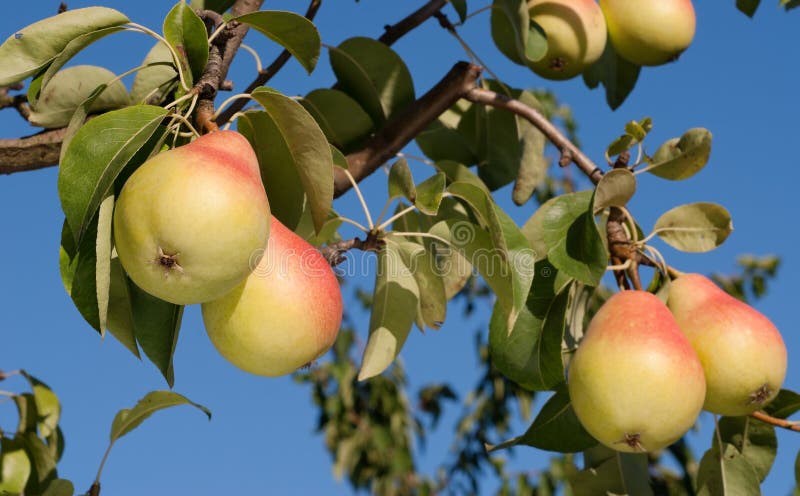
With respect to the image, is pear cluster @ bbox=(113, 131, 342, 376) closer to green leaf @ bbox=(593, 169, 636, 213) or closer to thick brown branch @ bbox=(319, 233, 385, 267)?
thick brown branch @ bbox=(319, 233, 385, 267)

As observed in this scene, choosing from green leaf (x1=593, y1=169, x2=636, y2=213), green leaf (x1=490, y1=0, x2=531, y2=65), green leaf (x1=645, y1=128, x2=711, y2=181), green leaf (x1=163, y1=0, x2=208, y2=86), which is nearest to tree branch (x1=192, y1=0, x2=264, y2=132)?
green leaf (x1=163, y1=0, x2=208, y2=86)

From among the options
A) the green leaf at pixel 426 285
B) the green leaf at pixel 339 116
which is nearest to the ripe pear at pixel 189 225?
the green leaf at pixel 426 285

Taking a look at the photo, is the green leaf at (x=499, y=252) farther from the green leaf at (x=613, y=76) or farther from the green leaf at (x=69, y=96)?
the green leaf at (x=613, y=76)

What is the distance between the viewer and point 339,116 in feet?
6.20

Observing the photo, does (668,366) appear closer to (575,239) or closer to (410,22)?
(575,239)

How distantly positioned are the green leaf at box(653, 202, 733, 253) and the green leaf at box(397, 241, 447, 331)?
1.50 feet

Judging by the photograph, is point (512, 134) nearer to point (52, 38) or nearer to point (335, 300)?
point (335, 300)

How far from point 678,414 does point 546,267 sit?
0.41 metres

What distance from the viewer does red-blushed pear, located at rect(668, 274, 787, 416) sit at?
1.42 metres

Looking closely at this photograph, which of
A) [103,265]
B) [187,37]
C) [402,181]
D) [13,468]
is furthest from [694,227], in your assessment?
[13,468]

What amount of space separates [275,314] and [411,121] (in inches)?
31.4

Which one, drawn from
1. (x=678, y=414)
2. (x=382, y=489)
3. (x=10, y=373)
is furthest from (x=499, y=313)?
(x=382, y=489)

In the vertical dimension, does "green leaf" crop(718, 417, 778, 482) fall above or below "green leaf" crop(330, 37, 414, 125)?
below

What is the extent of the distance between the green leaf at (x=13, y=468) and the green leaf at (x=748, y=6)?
2062 millimetres
